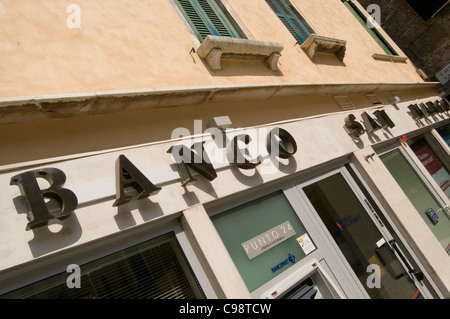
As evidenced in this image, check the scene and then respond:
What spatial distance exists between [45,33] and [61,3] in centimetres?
53

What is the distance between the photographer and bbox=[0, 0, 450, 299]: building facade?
2338mm

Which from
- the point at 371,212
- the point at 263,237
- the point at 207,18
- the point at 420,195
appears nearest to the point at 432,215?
the point at 420,195

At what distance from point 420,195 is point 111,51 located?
595 cm

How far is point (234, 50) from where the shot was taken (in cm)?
412

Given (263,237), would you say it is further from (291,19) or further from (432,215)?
(291,19)

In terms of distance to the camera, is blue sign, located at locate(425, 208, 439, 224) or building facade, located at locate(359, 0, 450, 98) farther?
building facade, located at locate(359, 0, 450, 98)

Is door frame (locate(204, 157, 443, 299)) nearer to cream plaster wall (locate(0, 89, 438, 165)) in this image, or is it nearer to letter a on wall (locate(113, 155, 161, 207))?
letter a on wall (locate(113, 155, 161, 207))

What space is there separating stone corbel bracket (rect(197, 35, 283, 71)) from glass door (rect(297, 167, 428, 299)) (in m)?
1.97

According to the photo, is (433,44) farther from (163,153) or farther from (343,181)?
(163,153)

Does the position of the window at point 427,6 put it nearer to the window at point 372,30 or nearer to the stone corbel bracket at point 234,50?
the window at point 372,30

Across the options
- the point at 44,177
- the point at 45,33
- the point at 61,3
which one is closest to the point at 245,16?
the point at 61,3

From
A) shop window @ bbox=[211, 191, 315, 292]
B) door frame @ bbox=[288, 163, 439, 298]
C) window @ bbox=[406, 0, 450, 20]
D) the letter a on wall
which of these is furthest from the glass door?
window @ bbox=[406, 0, 450, 20]

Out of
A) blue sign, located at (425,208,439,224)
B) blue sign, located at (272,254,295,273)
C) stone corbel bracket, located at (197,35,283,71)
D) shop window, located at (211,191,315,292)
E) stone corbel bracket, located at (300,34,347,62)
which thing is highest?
stone corbel bracket, located at (300,34,347,62)

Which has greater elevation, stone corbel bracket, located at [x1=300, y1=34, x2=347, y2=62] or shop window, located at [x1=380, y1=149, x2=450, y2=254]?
stone corbel bracket, located at [x1=300, y1=34, x2=347, y2=62]
